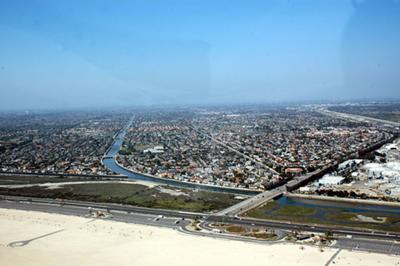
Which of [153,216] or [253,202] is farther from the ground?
[253,202]

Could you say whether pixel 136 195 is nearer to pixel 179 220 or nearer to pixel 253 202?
pixel 179 220

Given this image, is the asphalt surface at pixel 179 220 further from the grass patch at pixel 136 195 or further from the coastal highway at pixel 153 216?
the grass patch at pixel 136 195

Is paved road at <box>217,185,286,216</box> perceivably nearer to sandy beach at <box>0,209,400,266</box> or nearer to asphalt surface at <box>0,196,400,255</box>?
asphalt surface at <box>0,196,400,255</box>

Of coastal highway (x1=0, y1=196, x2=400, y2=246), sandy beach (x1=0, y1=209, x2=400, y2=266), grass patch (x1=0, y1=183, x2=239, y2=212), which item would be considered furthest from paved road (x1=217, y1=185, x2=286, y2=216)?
sandy beach (x1=0, y1=209, x2=400, y2=266)

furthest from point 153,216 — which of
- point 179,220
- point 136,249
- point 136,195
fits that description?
point 136,249

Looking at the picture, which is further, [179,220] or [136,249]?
[179,220]

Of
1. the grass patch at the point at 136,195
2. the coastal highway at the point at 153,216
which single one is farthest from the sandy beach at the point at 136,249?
the grass patch at the point at 136,195

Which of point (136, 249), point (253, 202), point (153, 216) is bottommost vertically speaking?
point (153, 216)
